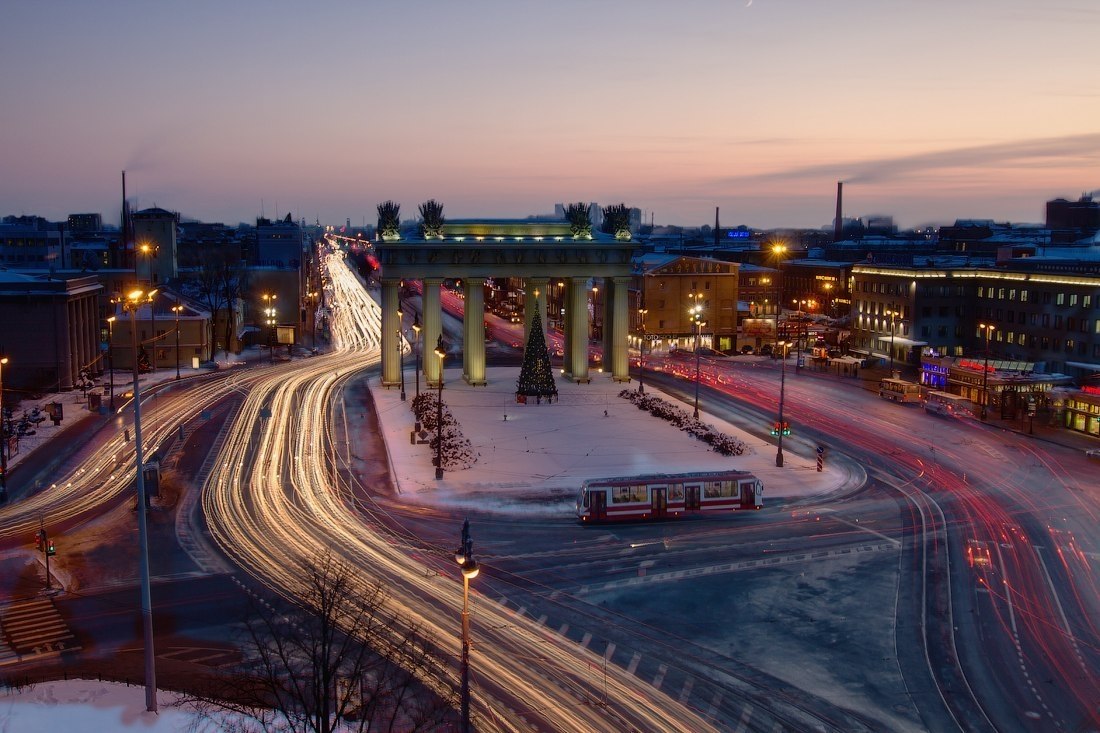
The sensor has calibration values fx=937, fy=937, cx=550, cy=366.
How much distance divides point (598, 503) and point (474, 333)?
38.2m

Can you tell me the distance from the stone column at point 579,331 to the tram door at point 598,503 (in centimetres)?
3790

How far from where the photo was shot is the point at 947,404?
68.5m

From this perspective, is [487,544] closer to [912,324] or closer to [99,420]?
[99,420]

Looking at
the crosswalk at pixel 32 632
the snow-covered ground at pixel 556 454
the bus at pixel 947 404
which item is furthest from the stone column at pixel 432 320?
the crosswalk at pixel 32 632

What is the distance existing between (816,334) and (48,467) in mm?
81857

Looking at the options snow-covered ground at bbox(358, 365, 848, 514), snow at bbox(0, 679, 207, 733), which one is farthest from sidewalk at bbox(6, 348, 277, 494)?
snow at bbox(0, 679, 207, 733)

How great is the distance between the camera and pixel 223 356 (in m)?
97.0

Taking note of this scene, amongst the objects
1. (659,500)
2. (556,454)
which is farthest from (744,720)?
(556,454)

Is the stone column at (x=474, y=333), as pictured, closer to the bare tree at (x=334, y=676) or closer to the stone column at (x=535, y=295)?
the stone column at (x=535, y=295)

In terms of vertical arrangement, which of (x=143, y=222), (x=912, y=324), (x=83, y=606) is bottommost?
(x=83, y=606)

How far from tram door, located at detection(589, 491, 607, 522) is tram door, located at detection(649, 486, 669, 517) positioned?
80.2 inches

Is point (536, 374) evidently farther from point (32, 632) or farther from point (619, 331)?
point (32, 632)

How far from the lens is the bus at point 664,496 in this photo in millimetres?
39125

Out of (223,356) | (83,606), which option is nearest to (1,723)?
(83,606)
